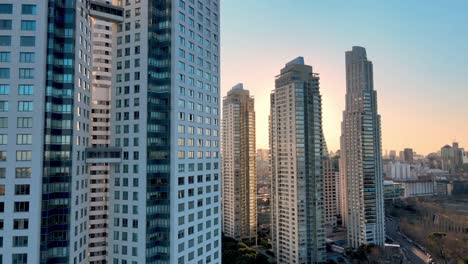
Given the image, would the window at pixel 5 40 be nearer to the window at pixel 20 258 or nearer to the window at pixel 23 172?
the window at pixel 23 172

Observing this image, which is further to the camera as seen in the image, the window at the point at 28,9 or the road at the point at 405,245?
the road at the point at 405,245

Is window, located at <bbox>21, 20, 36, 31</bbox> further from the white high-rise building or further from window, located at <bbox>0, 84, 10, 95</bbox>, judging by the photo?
the white high-rise building

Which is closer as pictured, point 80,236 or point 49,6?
point 49,6

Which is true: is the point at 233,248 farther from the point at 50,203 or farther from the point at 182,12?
the point at 182,12

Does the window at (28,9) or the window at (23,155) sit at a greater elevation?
the window at (28,9)

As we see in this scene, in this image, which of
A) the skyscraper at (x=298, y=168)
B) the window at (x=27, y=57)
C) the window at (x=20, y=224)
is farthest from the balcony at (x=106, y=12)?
the skyscraper at (x=298, y=168)

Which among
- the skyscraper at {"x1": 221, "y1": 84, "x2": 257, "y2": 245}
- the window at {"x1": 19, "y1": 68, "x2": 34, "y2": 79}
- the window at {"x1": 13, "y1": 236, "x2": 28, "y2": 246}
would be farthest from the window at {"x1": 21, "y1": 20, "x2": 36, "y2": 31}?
the skyscraper at {"x1": 221, "y1": 84, "x2": 257, "y2": 245}

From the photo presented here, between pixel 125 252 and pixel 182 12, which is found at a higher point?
pixel 182 12

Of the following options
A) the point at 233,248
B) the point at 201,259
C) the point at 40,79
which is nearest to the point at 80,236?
the point at 201,259
